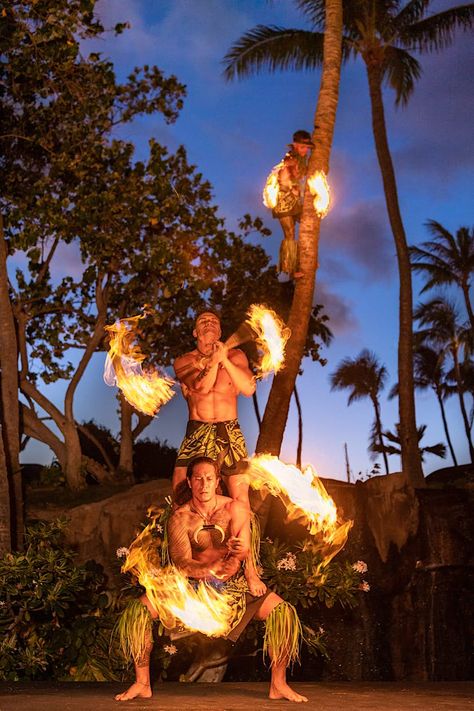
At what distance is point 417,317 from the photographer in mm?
43062

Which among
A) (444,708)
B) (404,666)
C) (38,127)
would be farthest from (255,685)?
(38,127)

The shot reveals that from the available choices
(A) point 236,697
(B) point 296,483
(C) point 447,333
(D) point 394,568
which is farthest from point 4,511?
(C) point 447,333

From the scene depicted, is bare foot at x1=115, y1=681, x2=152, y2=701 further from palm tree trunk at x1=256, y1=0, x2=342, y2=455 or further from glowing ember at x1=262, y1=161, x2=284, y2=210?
glowing ember at x1=262, y1=161, x2=284, y2=210

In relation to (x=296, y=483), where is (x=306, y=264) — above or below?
above

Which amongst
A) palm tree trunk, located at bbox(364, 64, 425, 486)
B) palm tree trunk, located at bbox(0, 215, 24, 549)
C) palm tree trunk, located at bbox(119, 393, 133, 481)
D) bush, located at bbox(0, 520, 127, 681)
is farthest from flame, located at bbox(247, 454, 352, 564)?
palm tree trunk, located at bbox(119, 393, 133, 481)

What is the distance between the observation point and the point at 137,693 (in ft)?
20.1

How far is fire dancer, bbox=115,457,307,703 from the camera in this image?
621 cm

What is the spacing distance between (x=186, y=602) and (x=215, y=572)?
0.95 feet

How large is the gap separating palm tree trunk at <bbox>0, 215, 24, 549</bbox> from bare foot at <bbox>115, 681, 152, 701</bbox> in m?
4.59

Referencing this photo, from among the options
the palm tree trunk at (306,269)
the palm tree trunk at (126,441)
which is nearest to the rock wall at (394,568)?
the palm tree trunk at (306,269)

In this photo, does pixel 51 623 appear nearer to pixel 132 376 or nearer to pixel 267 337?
pixel 132 376

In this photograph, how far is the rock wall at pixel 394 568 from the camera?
10.9 metres

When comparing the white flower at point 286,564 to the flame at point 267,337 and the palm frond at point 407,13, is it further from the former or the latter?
the palm frond at point 407,13

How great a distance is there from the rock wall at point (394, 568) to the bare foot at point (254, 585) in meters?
4.39
